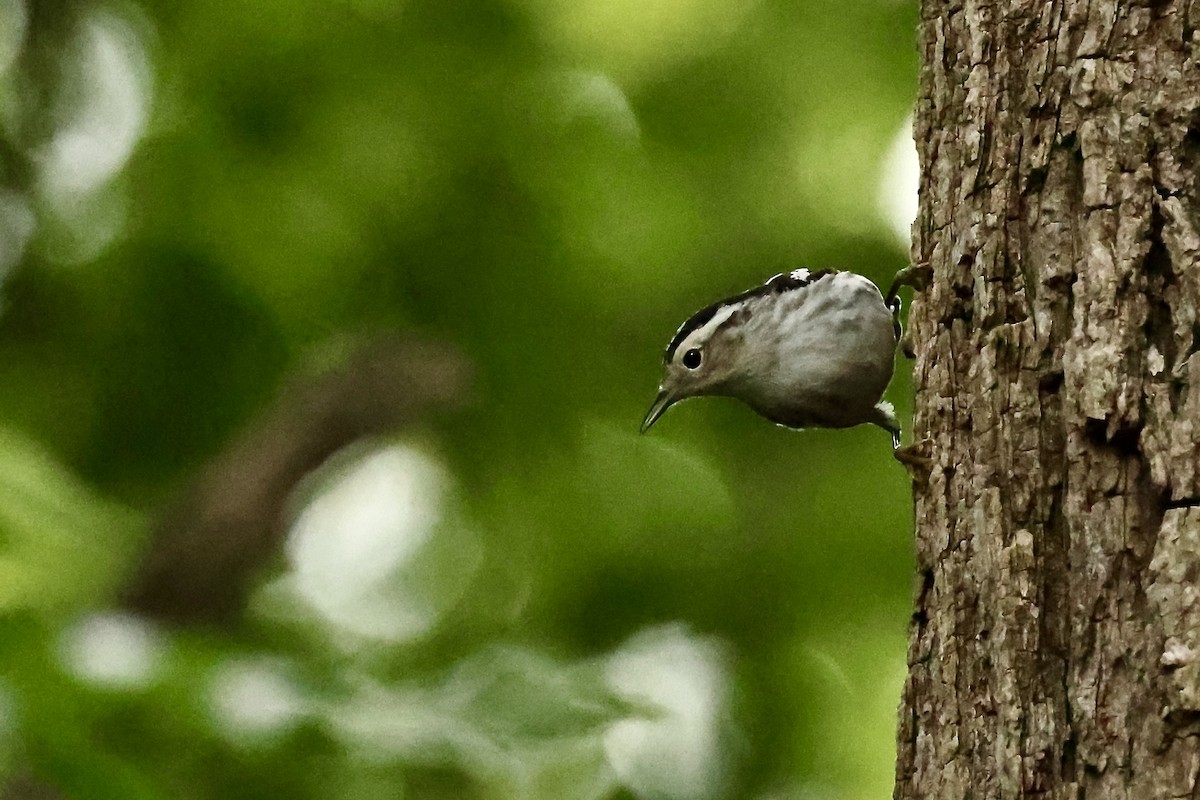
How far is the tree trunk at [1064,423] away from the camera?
7.01 ft

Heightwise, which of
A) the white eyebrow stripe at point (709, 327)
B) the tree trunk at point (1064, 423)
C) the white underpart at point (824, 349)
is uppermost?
the white eyebrow stripe at point (709, 327)

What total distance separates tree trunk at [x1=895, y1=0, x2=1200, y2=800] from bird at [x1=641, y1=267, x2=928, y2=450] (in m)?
1.48

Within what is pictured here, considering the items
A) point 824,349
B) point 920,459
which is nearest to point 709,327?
point 824,349

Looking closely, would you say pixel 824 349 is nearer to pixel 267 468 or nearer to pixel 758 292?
pixel 758 292

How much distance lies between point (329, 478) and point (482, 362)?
1.28 m

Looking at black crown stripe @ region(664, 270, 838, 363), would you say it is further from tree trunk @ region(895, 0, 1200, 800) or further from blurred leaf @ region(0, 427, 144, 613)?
blurred leaf @ region(0, 427, 144, 613)

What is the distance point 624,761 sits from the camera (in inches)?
235

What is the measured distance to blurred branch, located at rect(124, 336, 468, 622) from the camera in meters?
5.53

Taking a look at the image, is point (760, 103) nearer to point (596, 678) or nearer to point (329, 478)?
point (329, 478)

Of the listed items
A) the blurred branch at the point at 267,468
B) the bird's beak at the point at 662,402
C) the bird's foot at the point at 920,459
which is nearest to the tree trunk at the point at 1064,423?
the bird's foot at the point at 920,459

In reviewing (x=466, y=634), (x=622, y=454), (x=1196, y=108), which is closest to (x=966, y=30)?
(x=1196, y=108)

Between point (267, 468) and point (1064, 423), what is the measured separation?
4180mm

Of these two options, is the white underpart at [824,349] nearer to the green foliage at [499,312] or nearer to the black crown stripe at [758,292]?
the black crown stripe at [758,292]

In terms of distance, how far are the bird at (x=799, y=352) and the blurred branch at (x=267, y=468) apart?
134cm
